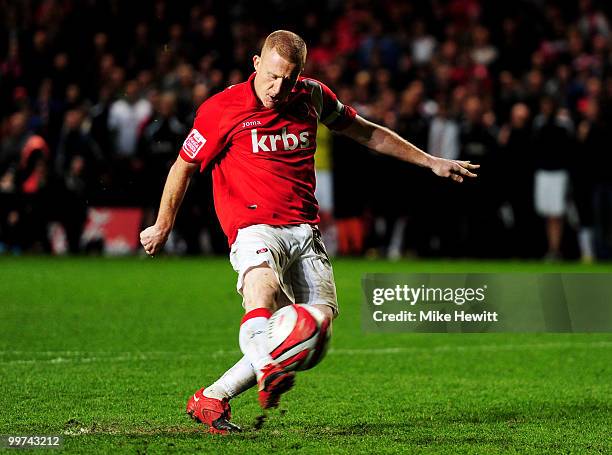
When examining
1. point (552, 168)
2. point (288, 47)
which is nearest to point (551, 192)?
point (552, 168)

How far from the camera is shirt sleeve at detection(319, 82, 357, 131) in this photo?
677 centimetres

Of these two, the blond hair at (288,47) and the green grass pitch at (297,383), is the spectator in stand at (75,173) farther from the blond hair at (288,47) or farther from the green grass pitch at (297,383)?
the blond hair at (288,47)

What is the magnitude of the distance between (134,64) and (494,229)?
700 cm

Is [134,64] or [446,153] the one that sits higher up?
[134,64]

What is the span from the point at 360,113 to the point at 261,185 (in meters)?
12.5

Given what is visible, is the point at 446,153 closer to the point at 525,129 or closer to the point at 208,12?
the point at 525,129

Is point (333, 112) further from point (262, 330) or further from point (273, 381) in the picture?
point (273, 381)

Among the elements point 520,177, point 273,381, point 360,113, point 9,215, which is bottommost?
point 9,215

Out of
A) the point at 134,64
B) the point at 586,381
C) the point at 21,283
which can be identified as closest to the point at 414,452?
the point at 586,381

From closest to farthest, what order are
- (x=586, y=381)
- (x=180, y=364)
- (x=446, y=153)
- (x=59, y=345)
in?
1. (x=586, y=381)
2. (x=180, y=364)
3. (x=59, y=345)
4. (x=446, y=153)

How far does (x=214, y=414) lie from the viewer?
6.28 m

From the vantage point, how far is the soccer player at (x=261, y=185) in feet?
20.2

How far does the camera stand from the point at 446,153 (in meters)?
18.8

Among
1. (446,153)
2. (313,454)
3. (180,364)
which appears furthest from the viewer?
(446,153)
